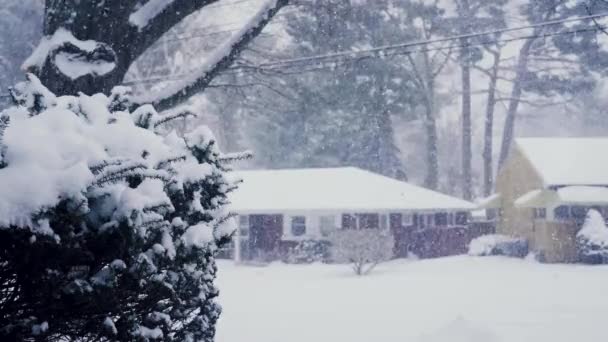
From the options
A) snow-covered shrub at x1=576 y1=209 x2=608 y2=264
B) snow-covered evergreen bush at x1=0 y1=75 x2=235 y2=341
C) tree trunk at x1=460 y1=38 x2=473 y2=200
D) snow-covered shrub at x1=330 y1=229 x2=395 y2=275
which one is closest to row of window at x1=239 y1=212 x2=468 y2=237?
snow-covered shrub at x1=330 y1=229 x2=395 y2=275

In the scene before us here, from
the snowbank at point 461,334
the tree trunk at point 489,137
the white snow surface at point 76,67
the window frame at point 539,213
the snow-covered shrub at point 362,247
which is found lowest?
the snowbank at point 461,334

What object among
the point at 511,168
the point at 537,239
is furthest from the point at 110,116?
the point at 511,168

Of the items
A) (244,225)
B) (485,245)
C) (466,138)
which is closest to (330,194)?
(244,225)

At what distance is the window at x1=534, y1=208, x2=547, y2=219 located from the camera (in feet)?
105

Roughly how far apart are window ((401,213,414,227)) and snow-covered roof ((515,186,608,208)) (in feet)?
18.1

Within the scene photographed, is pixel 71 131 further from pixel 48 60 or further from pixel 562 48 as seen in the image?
pixel 562 48

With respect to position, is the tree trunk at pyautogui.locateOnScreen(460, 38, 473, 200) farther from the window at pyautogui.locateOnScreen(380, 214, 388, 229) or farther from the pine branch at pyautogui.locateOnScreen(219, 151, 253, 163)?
the pine branch at pyautogui.locateOnScreen(219, 151, 253, 163)

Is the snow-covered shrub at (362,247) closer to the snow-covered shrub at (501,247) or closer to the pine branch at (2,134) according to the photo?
the snow-covered shrub at (501,247)

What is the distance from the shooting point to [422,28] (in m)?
45.7

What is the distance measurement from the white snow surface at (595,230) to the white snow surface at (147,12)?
80.3 feet

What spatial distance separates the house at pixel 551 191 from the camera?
2856cm

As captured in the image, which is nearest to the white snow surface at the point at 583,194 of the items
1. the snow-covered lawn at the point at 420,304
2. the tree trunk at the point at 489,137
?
the snow-covered lawn at the point at 420,304

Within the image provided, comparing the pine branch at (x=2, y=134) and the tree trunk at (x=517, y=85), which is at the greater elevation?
the tree trunk at (x=517, y=85)

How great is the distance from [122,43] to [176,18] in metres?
0.72
